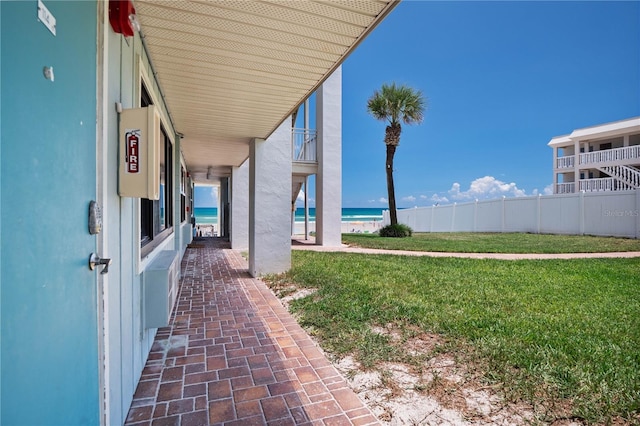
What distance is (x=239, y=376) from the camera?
289cm

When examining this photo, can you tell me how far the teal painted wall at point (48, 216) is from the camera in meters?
0.94

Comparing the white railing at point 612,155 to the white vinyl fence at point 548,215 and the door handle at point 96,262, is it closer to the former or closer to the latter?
the white vinyl fence at point 548,215

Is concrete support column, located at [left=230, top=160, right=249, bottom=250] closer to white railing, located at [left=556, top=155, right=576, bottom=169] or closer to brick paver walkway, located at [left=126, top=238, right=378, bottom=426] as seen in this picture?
brick paver walkway, located at [left=126, top=238, right=378, bottom=426]

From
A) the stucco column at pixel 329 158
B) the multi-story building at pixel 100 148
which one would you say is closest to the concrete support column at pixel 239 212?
the stucco column at pixel 329 158

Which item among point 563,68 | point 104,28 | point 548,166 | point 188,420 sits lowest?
point 188,420

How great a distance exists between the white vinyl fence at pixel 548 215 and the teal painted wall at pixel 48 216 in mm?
17839

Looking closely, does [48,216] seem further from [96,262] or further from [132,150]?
[132,150]

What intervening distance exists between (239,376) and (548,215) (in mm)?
17706

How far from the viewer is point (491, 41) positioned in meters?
35.4

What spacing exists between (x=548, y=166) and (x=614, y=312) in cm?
2891

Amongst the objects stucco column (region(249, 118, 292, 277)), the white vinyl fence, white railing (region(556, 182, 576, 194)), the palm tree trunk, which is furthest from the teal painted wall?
white railing (region(556, 182, 576, 194))

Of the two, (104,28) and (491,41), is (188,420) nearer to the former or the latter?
(104,28)

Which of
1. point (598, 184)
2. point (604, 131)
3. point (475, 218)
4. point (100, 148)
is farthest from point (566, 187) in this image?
point (100, 148)

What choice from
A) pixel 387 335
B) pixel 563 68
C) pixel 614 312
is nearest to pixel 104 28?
pixel 387 335
